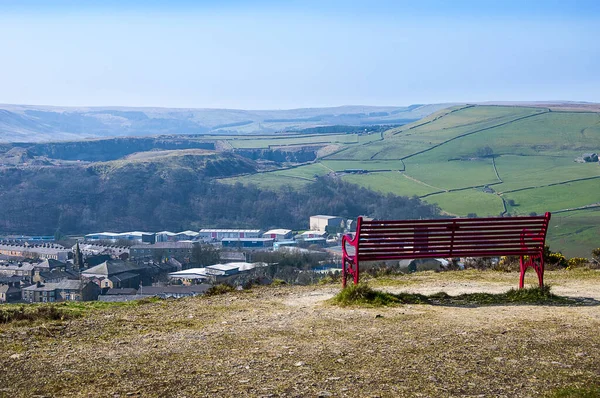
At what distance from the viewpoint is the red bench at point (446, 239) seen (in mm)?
10086

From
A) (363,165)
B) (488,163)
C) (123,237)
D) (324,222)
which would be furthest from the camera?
(363,165)

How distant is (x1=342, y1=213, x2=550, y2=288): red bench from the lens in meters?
10.1

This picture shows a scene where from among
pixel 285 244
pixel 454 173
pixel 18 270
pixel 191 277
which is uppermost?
pixel 191 277

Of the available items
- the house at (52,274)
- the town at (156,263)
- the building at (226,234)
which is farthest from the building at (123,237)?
the house at (52,274)

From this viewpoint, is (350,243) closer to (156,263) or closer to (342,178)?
(156,263)

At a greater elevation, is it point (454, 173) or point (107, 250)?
point (454, 173)

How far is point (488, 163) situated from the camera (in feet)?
334

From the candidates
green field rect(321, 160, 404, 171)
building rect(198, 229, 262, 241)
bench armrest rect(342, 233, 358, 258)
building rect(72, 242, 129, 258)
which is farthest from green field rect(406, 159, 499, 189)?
bench armrest rect(342, 233, 358, 258)

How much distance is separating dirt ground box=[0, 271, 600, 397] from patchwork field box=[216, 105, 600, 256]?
4030cm

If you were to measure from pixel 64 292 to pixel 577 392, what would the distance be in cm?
2481

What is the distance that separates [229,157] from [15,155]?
3737 cm

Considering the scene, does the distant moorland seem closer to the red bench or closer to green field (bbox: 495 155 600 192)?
green field (bbox: 495 155 600 192)

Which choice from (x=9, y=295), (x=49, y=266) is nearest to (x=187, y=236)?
(x=49, y=266)

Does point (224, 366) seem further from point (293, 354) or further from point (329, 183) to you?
point (329, 183)
